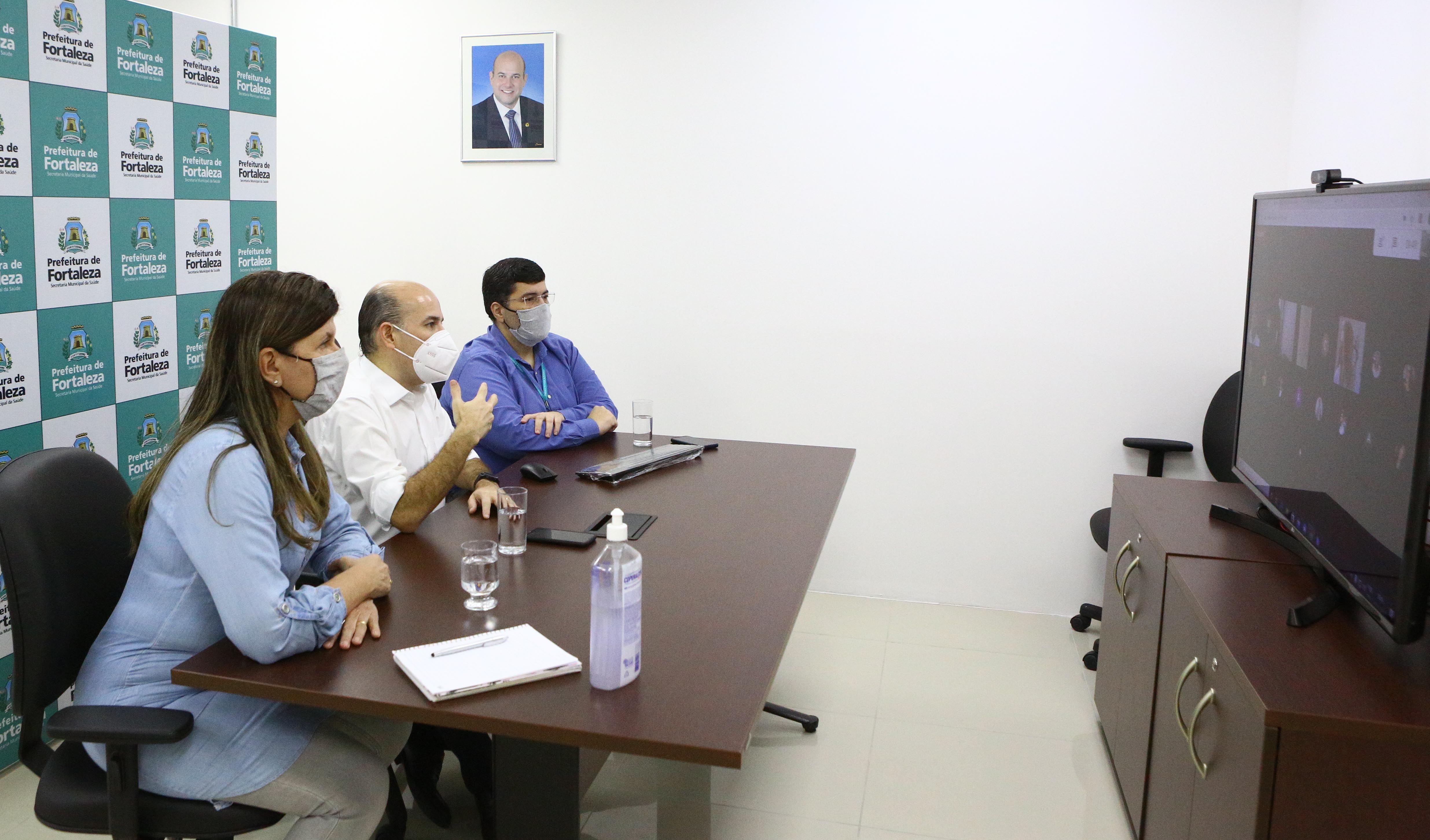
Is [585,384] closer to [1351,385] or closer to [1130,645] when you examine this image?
[1130,645]

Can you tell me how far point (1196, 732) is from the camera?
201 centimetres

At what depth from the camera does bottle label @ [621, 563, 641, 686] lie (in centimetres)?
154

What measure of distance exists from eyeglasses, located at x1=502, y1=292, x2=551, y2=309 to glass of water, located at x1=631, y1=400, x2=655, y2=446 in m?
0.48

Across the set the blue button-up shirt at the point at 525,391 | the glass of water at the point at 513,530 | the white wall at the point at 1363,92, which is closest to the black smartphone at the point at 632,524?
the glass of water at the point at 513,530

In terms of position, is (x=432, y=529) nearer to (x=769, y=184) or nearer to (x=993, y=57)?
(x=769, y=184)

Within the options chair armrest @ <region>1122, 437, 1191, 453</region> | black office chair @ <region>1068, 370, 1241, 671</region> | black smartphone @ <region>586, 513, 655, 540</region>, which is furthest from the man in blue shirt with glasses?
chair armrest @ <region>1122, 437, 1191, 453</region>

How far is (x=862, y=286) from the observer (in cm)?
417

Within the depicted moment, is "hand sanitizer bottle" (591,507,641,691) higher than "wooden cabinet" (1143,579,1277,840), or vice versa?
"hand sanitizer bottle" (591,507,641,691)

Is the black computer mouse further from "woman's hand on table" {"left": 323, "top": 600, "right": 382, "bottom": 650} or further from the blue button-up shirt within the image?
"woman's hand on table" {"left": 323, "top": 600, "right": 382, "bottom": 650}

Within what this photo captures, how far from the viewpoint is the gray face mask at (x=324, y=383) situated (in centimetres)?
193

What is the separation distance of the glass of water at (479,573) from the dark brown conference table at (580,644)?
27 millimetres

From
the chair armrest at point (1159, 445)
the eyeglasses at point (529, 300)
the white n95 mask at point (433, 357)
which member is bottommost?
the chair armrest at point (1159, 445)

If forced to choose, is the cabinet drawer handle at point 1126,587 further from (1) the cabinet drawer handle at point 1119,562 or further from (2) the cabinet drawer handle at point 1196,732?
(2) the cabinet drawer handle at point 1196,732

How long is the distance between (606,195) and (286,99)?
1.57 m
